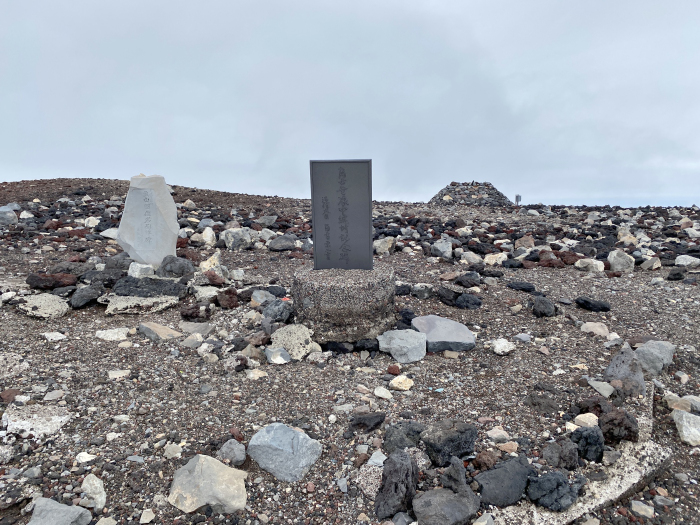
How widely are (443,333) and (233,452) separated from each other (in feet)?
8.50

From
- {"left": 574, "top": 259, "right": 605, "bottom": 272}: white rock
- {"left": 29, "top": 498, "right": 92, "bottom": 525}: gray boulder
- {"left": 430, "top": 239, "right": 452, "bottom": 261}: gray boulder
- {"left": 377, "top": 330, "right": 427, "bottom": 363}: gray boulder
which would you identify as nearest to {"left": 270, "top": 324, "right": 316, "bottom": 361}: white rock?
{"left": 377, "top": 330, "right": 427, "bottom": 363}: gray boulder

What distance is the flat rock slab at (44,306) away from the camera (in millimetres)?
5500

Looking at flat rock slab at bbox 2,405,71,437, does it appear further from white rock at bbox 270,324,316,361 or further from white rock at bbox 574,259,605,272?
white rock at bbox 574,259,605,272

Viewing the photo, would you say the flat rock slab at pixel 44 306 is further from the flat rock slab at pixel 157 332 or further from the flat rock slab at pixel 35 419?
the flat rock slab at pixel 35 419

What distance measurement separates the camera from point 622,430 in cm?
358

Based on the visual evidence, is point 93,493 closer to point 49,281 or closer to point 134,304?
point 134,304

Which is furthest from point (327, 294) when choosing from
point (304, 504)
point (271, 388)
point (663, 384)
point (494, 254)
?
point (494, 254)

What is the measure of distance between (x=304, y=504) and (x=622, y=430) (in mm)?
2411

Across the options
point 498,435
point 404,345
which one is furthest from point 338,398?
point 498,435

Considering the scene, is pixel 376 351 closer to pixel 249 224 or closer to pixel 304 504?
pixel 304 504

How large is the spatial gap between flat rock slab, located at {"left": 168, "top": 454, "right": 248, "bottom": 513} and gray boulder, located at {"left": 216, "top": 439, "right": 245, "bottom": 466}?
13 cm

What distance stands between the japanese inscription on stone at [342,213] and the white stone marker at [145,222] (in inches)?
119

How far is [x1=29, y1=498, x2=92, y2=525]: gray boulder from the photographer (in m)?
2.80

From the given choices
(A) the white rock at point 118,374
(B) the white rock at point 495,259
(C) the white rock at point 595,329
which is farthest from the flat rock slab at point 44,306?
(B) the white rock at point 495,259
